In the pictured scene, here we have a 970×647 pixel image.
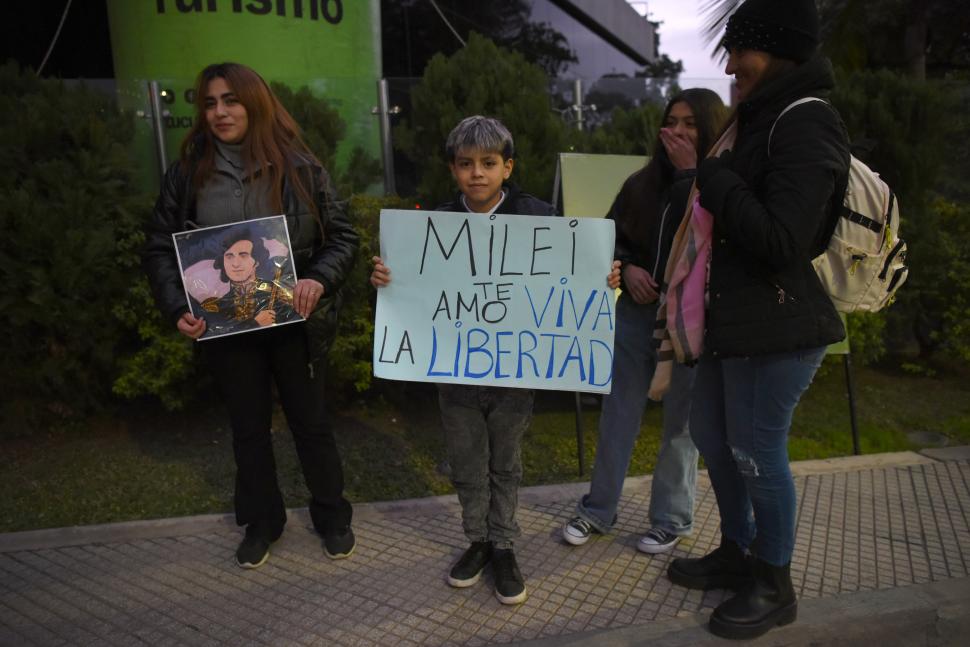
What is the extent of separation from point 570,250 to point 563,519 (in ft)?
4.53

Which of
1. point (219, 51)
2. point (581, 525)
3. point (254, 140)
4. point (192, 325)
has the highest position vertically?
point (219, 51)

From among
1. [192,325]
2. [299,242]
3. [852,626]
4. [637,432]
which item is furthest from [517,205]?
[852,626]

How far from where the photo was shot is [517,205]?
9.93ft

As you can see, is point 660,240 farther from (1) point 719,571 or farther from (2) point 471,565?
(2) point 471,565

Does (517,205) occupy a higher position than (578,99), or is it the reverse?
(578,99)

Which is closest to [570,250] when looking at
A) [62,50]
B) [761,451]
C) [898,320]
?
[761,451]

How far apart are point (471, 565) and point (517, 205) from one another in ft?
4.74

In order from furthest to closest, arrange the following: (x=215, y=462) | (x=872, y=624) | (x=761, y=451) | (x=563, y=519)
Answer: (x=215, y=462)
(x=563, y=519)
(x=872, y=624)
(x=761, y=451)

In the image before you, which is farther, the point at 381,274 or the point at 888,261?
the point at 381,274

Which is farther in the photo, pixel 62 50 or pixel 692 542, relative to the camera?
pixel 62 50

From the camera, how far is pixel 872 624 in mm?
2859

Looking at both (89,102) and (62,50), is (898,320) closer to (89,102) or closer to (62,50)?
(89,102)

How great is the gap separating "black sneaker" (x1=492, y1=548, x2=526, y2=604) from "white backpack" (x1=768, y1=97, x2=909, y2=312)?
154 centimetres

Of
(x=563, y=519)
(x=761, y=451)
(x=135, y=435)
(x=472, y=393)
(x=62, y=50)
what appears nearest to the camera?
(x=761, y=451)
